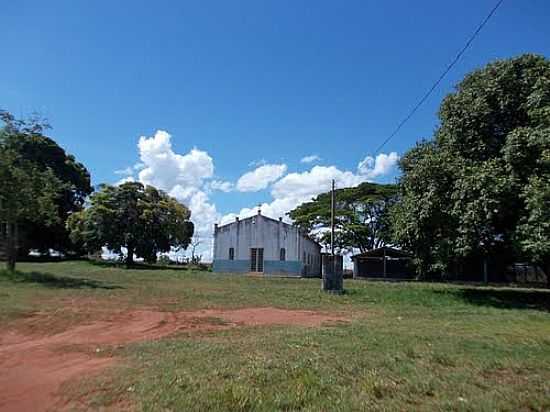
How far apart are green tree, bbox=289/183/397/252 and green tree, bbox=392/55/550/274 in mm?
29001

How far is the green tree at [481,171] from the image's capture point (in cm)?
1988

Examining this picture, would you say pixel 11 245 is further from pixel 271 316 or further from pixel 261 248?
pixel 261 248

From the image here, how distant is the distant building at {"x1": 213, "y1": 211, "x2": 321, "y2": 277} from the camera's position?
147 ft

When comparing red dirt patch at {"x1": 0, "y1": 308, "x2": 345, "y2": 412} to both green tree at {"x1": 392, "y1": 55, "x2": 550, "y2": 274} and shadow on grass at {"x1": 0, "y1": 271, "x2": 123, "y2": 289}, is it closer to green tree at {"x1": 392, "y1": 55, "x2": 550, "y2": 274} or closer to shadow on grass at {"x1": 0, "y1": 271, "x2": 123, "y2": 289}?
shadow on grass at {"x1": 0, "y1": 271, "x2": 123, "y2": 289}

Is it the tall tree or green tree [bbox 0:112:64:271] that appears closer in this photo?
green tree [bbox 0:112:64:271]

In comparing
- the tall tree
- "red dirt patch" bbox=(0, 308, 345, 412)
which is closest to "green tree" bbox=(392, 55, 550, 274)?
"red dirt patch" bbox=(0, 308, 345, 412)

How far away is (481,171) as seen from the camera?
2059 cm

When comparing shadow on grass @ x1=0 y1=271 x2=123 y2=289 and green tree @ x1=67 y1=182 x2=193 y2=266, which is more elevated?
green tree @ x1=67 y1=182 x2=193 y2=266

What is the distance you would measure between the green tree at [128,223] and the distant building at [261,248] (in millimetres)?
5464

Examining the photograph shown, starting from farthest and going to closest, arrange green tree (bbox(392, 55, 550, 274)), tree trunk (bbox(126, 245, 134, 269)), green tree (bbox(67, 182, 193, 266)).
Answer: tree trunk (bbox(126, 245, 134, 269)), green tree (bbox(67, 182, 193, 266)), green tree (bbox(392, 55, 550, 274))

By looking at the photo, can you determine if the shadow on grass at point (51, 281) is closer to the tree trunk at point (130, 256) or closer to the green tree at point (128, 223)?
the green tree at point (128, 223)

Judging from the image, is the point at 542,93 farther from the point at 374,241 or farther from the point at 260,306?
the point at 374,241

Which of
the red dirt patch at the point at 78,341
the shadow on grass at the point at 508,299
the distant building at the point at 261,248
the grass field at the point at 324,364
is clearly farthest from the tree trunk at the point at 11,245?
the distant building at the point at 261,248

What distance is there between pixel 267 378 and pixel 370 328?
6248 mm
